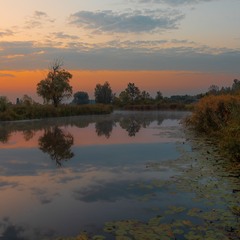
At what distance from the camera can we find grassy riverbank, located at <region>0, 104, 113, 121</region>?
37.2 metres

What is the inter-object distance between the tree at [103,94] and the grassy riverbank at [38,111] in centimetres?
3591

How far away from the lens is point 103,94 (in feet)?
309

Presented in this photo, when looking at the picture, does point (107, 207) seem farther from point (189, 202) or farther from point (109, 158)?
point (109, 158)

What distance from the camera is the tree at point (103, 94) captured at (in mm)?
93387

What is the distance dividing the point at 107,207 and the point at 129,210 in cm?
50

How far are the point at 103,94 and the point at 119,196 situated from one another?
86784 mm

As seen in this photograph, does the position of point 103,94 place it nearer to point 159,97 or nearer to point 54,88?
point 159,97

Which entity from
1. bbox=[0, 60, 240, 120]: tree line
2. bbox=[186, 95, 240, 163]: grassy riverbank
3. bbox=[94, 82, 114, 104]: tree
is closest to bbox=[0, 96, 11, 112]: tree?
bbox=[0, 60, 240, 120]: tree line

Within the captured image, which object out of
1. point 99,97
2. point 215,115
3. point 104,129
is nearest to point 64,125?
point 104,129

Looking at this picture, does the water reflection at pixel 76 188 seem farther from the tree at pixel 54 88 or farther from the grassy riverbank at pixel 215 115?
the tree at pixel 54 88

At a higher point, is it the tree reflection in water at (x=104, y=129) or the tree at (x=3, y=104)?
the tree at (x=3, y=104)

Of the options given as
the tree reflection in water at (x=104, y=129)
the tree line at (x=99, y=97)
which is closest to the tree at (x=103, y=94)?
the tree line at (x=99, y=97)

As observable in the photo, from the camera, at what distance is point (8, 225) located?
618 centimetres

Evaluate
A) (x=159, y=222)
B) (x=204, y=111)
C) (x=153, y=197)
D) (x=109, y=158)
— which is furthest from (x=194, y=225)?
(x=204, y=111)
